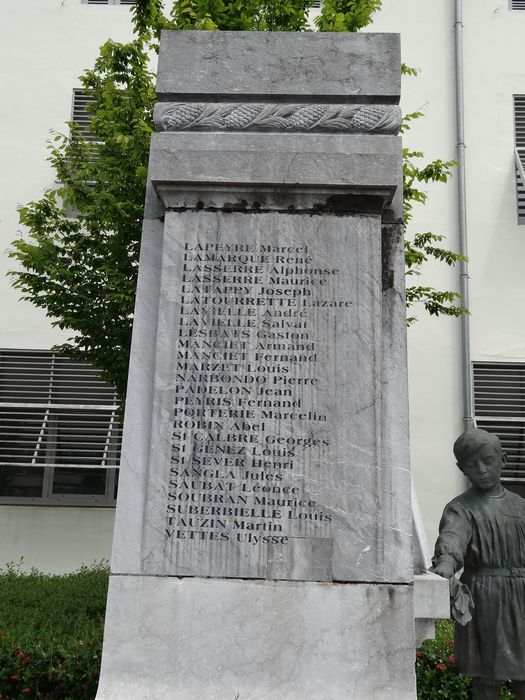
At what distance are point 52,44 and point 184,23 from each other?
550 centimetres

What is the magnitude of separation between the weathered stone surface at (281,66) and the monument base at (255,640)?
2629 mm

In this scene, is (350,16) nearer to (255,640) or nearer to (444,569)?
(444,569)

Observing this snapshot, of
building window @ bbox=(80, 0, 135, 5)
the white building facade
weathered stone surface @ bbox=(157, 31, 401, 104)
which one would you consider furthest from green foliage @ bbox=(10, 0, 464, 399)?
building window @ bbox=(80, 0, 135, 5)

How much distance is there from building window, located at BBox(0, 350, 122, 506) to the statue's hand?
8.64 metres

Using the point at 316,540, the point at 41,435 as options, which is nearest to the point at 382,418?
the point at 316,540

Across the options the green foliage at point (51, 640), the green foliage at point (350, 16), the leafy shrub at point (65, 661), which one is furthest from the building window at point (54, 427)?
the green foliage at point (350, 16)

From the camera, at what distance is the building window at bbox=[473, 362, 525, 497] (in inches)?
461

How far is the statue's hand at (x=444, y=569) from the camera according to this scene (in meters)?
3.62

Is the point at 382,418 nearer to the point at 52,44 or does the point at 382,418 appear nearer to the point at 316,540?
the point at 316,540

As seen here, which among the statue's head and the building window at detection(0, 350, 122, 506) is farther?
the building window at detection(0, 350, 122, 506)

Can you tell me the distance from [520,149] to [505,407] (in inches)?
173

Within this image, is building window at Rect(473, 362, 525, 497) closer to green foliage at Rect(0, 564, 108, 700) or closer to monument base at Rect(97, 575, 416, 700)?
Answer: green foliage at Rect(0, 564, 108, 700)

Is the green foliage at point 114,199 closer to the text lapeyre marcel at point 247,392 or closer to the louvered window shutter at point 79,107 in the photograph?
the louvered window shutter at point 79,107

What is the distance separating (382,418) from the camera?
3.83 meters
